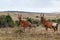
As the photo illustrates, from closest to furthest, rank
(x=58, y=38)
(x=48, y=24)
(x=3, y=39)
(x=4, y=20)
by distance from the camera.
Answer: (x=3, y=39), (x=58, y=38), (x=48, y=24), (x=4, y=20)

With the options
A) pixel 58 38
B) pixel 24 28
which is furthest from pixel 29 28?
pixel 58 38

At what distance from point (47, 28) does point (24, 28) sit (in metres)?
2.35

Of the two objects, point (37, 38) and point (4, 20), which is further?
point (4, 20)

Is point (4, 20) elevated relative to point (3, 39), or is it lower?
lower

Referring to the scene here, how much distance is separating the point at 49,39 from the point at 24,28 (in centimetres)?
666

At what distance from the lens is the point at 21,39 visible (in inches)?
866

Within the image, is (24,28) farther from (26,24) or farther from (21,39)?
(21,39)

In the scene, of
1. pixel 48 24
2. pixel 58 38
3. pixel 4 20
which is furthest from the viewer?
pixel 4 20

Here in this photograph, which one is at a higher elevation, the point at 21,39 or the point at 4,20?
the point at 21,39

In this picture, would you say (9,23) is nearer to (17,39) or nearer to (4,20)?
(4,20)

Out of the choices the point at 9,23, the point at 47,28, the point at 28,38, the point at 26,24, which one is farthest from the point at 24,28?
the point at 9,23

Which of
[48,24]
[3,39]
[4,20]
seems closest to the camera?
[3,39]

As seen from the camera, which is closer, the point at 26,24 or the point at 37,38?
the point at 37,38

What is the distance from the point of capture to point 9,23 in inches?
1455
